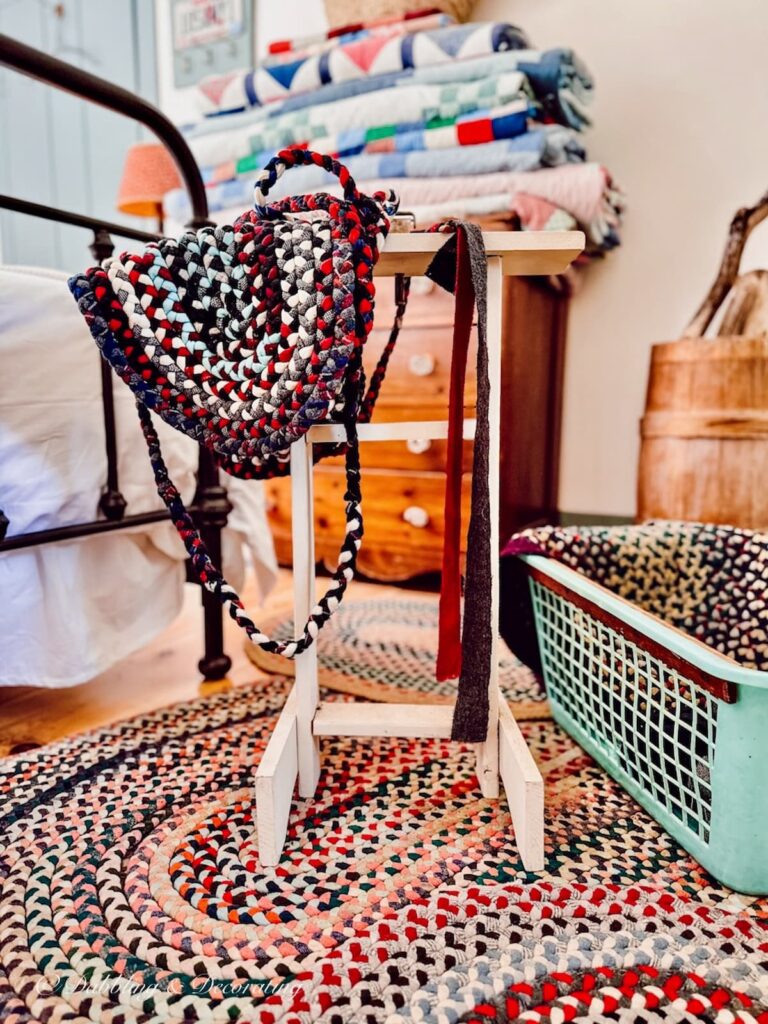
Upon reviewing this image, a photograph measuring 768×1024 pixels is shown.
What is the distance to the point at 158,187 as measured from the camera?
6.29ft

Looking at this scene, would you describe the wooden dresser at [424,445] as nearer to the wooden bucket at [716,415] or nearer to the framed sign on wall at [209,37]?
the wooden bucket at [716,415]

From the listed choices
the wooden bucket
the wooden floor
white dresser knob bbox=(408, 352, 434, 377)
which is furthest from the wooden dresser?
the wooden floor

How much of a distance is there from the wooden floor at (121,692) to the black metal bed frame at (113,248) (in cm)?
6

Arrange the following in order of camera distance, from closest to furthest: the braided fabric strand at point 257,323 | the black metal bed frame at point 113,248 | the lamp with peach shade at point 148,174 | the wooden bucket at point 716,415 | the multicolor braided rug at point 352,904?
the multicolor braided rug at point 352,904
the braided fabric strand at point 257,323
the black metal bed frame at point 113,248
the wooden bucket at point 716,415
the lamp with peach shade at point 148,174

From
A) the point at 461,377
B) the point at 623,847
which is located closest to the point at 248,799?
the point at 623,847

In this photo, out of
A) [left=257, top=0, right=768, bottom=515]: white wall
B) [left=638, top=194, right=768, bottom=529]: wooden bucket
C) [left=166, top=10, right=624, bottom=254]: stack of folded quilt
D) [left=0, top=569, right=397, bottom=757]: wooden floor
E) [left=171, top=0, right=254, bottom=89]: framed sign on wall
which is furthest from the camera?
[left=171, top=0, right=254, bottom=89]: framed sign on wall

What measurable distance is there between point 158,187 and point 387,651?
1.43 m

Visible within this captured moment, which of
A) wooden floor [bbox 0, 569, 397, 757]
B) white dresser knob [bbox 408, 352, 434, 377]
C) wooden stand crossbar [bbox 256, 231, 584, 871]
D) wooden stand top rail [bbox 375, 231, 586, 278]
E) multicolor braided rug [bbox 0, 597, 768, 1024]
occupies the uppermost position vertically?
wooden stand top rail [bbox 375, 231, 586, 278]

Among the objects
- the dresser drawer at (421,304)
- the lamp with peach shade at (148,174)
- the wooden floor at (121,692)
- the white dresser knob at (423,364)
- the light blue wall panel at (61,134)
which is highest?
the light blue wall panel at (61,134)

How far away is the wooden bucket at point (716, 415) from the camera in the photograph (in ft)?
4.11

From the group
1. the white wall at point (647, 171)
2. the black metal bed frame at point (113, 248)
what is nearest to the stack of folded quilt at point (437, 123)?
the white wall at point (647, 171)

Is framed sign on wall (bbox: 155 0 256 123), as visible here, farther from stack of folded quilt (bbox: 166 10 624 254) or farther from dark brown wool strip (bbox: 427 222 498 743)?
dark brown wool strip (bbox: 427 222 498 743)

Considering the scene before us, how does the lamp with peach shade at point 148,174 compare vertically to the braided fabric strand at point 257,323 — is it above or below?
above

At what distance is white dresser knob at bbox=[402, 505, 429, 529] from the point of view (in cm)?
153
